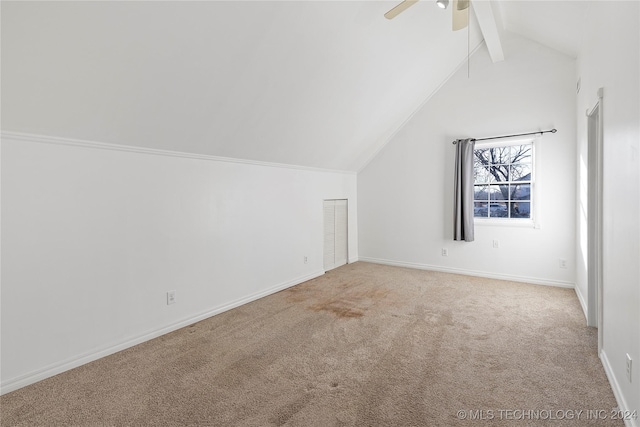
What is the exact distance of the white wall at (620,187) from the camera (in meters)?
1.61

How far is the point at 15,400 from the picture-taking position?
2.00 meters

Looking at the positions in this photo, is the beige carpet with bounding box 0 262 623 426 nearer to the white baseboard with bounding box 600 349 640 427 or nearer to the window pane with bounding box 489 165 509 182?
the white baseboard with bounding box 600 349 640 427

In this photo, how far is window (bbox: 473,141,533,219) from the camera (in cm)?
457

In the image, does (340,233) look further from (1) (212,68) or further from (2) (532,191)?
(1) (212,68)

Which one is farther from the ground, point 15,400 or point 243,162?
point 243,162

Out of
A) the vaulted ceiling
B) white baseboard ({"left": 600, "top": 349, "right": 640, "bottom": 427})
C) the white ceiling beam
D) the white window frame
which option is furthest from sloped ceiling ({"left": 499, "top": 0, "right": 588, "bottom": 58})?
Answer: white baseboard ({"left": 600, "top": 349, "right": 640, "bottom": 427})

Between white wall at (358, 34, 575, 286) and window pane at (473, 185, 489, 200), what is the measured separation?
0.38 metres

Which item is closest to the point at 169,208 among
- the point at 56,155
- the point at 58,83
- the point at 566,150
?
the point at 56,155

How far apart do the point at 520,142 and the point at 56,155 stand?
523 cm

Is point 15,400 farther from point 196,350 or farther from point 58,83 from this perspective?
point 58,83

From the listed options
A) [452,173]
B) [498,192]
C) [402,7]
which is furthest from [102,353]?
[498,192]

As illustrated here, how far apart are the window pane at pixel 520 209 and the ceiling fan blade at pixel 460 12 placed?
9.10 feet

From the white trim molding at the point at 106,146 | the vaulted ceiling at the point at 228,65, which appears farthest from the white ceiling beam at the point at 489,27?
the white trim molding at the point at 106,146

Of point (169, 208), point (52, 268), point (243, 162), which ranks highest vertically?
point (243, 162)
